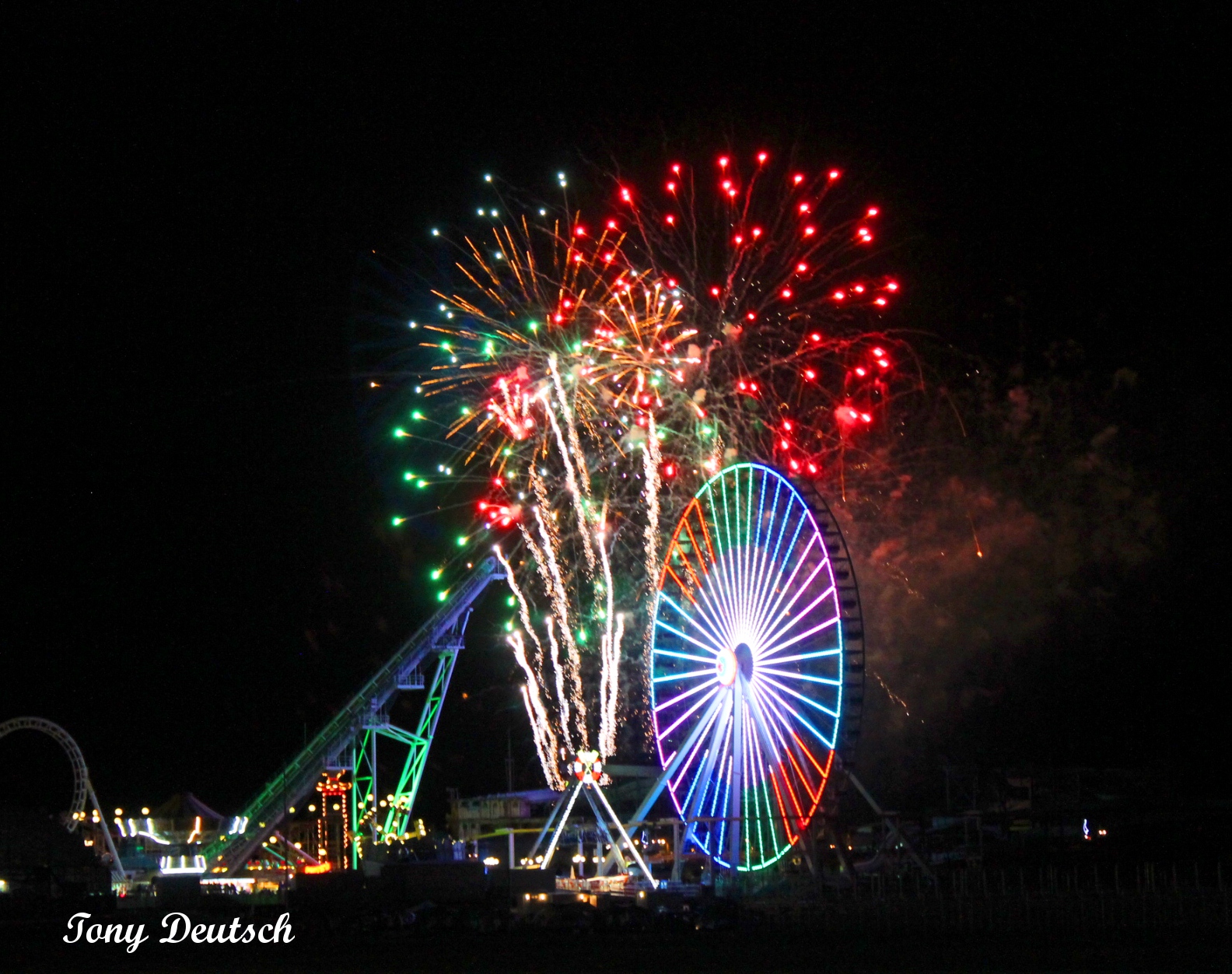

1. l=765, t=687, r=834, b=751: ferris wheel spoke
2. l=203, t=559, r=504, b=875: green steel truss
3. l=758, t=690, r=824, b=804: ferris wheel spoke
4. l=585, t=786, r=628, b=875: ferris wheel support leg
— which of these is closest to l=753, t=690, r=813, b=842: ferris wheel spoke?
l=758, t=690, r=824, b=804: ferris wheel spoke

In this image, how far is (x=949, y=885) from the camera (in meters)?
27.7

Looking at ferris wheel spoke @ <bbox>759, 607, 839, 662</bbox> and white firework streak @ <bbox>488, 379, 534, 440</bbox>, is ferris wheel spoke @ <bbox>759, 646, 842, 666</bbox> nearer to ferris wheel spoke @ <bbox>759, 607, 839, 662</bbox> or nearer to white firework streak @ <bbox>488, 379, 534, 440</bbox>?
ferris wheel spoke @ <bbox>759, 607, 839, 662</bbox>

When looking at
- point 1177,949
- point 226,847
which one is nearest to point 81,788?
point 226,847

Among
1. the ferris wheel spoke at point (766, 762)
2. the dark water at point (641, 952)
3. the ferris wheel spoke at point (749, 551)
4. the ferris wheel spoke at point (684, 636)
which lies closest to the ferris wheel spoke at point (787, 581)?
the ferris wheel spoke at point (749, 551)

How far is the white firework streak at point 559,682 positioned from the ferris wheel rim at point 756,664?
2.64m

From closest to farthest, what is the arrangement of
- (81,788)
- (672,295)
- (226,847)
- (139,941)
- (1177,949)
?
(1177,949) < (139,941) < (672,295) < (226,847) < (81,788)

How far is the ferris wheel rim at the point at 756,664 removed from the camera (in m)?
27.6

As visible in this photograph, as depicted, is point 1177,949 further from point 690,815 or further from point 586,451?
point 586,451

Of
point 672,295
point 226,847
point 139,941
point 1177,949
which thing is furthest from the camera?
point 226,847

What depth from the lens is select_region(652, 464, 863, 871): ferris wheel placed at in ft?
89.6

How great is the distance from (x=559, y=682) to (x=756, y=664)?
5.37m

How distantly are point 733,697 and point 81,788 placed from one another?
34.8 metres

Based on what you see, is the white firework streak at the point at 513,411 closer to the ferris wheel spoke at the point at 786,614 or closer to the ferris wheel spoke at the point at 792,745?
the ferris wheel spoke at the point at 786,614

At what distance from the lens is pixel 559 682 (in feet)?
105
